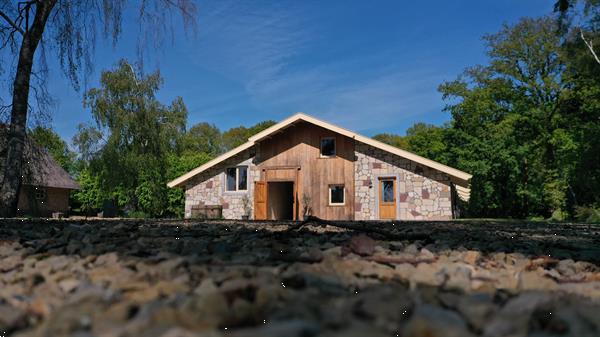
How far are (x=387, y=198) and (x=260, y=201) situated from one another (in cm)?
495

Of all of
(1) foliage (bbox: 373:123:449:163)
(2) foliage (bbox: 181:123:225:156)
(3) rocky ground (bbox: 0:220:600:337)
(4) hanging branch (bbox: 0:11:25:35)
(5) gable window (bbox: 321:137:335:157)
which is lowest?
(3) rocky ground (bbox: 0:220:600:337)

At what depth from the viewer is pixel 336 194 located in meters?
18.2

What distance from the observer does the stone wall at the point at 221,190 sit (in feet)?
62.0

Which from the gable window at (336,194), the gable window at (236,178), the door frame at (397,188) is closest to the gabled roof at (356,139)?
the gable window at (236,178)

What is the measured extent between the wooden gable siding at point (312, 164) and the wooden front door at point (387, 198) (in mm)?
1101

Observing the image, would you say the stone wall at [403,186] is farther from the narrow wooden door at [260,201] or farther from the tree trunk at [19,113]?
the tree trunk at [19,113]

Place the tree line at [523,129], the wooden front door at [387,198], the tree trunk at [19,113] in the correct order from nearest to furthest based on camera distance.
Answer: the tree trunk at [19,113]
the wooden front door at [387,198]
the tree line at [523,129]

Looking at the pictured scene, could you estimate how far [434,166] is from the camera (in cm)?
1616

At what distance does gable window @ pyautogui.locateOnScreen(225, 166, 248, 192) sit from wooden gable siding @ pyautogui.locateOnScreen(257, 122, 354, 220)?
0.80m

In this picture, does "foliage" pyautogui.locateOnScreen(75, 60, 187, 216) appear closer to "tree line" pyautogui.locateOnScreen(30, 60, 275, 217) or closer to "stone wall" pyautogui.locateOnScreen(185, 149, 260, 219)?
"tree line" pyautogui.locateOnScreen(30, 60, 275, 217)

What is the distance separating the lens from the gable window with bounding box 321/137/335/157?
18.5 metres

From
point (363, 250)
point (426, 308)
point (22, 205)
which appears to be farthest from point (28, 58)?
point (22, 205)

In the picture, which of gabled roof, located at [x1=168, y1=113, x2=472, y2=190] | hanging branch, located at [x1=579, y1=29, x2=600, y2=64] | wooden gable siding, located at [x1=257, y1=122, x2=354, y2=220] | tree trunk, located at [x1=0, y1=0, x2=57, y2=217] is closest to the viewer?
tree trunk, located at [x1=0, y1=0, x2=57, y2=217]

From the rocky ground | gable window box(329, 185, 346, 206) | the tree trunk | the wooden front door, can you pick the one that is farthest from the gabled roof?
the rocky ground
